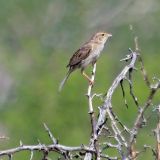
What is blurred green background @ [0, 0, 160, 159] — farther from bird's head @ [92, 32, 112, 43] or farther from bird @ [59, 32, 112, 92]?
bird @ [59, 32, 112, 92]

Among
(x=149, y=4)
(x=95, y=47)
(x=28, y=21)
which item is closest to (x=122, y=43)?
(x=149, y=4)

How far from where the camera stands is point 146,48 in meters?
37.2

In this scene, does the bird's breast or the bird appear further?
the bird

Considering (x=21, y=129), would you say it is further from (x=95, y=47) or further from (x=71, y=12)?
(x=95, y=47)

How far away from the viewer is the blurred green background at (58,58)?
94.6 feet

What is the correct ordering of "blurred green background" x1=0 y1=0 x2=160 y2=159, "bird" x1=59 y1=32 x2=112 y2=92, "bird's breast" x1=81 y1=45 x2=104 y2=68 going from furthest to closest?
"blurred green background" x1=0 y1=0 x2=160 y2=159, "bird" x1=59 y1=32 x2=112 y2=92, "bird's breast" x1=81 y1=45 x2=104 y2=68

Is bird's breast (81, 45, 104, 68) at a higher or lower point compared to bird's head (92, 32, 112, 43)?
lower

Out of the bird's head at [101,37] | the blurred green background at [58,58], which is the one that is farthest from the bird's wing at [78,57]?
the blurred green background at [58,58]

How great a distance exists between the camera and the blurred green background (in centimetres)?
2884

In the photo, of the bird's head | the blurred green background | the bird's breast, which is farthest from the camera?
the blurred green background

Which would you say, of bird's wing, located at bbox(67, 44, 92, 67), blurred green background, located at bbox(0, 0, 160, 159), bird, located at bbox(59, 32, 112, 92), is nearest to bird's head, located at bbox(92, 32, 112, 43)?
bird, located at bbox(59, 32, 112, 92)

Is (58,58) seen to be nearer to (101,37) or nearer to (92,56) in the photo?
(101,37)

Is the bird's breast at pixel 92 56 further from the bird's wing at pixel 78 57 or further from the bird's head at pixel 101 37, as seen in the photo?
the bird's head at pixel 101 37

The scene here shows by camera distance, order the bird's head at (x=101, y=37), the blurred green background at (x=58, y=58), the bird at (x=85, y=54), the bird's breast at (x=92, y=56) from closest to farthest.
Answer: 1. the bird's breast at (x=92, y=56)
2. the bird at (x=85, y=54)
3. the bird's head at (x=101, y=37)
4. the blurred green background at (x=58, y=58)
